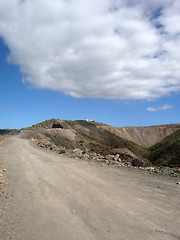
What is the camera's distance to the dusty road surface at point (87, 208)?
500 centimetres

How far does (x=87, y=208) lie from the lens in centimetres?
640

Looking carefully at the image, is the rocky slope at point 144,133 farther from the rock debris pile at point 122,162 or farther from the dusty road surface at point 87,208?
the dusty road surface at point 87,208

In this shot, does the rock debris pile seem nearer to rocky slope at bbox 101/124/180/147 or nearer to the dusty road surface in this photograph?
the dusty road surface

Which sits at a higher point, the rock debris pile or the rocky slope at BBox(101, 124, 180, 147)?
the rocky slope at BBox(101, 124, 180, 147)

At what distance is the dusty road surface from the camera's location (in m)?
5.00

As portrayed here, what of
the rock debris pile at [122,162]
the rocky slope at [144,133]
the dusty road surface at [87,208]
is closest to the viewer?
the dusty road surface at [87,208]

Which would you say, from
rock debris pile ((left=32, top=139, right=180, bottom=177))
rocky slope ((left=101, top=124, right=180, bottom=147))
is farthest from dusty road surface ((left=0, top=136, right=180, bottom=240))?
rocky slope ((left=101, top=124, right=180, bottom=147))

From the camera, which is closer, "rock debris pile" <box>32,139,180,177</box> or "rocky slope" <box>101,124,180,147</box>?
"rock debris pile" <box>32,139,180,177</box>

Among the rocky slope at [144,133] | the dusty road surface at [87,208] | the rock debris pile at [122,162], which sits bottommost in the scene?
the dusty road surface at [87,208]

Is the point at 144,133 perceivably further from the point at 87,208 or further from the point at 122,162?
the point at 87,208

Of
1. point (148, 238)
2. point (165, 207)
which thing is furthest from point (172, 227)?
point (165, 207)

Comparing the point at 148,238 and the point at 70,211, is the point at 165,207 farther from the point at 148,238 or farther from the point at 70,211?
the point at 70,211

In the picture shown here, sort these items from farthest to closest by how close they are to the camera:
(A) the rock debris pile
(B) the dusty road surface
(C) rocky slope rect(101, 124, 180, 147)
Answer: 1. (C) rocky slope rect(101, 124, 180, 147)
2. (A) the rock debris pile
3. (B) the dusty road surface

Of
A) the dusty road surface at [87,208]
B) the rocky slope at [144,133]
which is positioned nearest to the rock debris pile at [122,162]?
the dusty road surface at [87,208]
